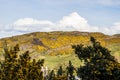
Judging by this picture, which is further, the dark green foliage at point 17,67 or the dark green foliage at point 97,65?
the dark green foliage at point 97,65

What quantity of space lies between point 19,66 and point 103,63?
39.3 feet

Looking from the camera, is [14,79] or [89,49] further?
[89,49]

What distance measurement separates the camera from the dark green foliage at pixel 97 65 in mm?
49781

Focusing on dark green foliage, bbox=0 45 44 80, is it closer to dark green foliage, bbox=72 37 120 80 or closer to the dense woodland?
the dense woodland

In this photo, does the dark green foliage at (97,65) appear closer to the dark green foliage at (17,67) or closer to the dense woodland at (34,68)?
the dense woodland at (34,68)

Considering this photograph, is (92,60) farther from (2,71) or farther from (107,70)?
(2,71)

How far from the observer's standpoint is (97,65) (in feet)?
165

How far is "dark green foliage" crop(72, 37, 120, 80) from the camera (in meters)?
49.8

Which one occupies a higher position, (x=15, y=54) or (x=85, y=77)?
(x=15, y=54)

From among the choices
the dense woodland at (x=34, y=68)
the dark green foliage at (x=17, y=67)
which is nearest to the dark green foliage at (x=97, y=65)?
the dense woodland at (x=34, y=68)

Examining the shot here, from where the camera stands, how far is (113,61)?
5241 centimetres

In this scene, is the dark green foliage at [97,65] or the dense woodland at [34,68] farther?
the dark green foliage at [97,65]

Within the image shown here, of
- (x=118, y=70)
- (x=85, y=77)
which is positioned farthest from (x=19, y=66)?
(x=118, y=70)

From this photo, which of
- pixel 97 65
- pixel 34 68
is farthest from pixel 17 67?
pixel 97 65
